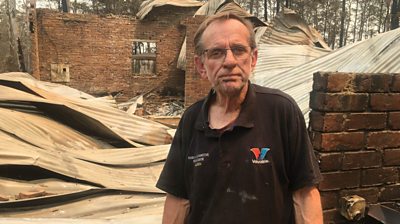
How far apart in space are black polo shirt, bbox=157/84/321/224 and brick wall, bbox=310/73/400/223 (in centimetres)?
58

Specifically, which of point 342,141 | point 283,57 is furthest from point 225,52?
point 283,57

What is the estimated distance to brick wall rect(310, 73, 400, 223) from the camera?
171 cm

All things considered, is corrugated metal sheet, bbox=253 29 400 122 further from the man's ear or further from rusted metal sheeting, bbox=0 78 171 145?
the man's ear

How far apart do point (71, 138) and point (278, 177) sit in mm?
3192

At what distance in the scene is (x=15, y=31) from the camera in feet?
42.1

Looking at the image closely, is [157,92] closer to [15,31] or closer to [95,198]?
[15,31]

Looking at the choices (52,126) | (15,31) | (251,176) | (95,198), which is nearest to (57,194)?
(95,198)

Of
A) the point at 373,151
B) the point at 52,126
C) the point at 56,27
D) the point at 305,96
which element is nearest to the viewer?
the point at 373,151

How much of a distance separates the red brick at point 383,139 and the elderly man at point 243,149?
75cm

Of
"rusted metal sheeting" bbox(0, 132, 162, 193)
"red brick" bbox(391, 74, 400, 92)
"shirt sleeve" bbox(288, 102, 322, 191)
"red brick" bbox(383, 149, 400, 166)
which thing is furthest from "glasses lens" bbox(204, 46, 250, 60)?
"rusted metal sheeting" bbox(0, 132, 162, 193)

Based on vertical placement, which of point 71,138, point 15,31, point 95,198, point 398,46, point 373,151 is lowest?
point 95,198

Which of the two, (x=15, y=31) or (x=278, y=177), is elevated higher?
(x=15, y=31)

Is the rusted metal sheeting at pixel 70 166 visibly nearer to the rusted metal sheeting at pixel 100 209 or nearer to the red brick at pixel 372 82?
the rusted metal sheeting at pixel 100 209

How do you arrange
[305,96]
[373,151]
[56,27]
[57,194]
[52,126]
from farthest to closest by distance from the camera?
[56,27] < [52,126] < [305,96] < [57,194] < [373,151]
